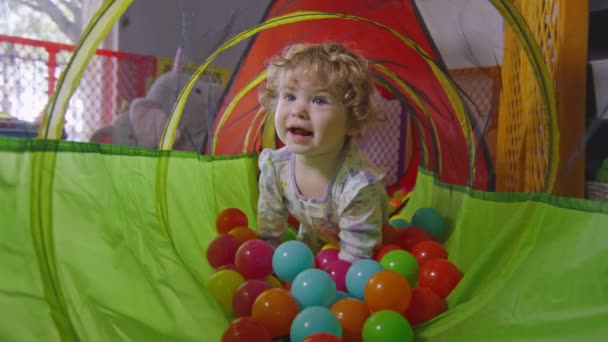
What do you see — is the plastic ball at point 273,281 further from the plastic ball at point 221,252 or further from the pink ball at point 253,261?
the plastic ball at point 221,252

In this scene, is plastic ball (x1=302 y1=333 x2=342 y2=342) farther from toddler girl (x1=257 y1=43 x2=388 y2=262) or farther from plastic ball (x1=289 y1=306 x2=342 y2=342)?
toddler girl (x1=257 y1=43 x2=388 y2=262)

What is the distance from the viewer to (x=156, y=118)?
4.86ft

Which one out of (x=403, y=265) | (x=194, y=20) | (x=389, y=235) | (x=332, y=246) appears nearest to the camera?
(x=194, y=20)

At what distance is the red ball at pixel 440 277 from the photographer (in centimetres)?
126

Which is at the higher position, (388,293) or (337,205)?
(337,205)

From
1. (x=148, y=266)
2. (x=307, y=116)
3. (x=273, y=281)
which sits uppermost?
(x=307, y=116)

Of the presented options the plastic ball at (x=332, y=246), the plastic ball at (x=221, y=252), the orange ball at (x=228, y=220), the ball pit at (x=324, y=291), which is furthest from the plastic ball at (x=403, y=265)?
the orange ball at (x=228, y=220)

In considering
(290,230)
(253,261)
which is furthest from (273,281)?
(290,230)

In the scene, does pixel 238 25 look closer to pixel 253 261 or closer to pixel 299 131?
pixel 299 131

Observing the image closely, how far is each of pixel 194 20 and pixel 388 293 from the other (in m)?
0.76

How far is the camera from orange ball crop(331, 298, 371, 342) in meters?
1.08

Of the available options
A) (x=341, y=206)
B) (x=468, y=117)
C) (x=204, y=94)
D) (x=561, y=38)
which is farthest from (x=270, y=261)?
(x=561, y=38)

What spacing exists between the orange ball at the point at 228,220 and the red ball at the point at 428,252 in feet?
1.94

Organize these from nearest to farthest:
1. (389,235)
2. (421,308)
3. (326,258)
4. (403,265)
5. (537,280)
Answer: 1. (537,280)
2. (421,308)
3. (403,265)
4. (326,258)
5. (389,235)
